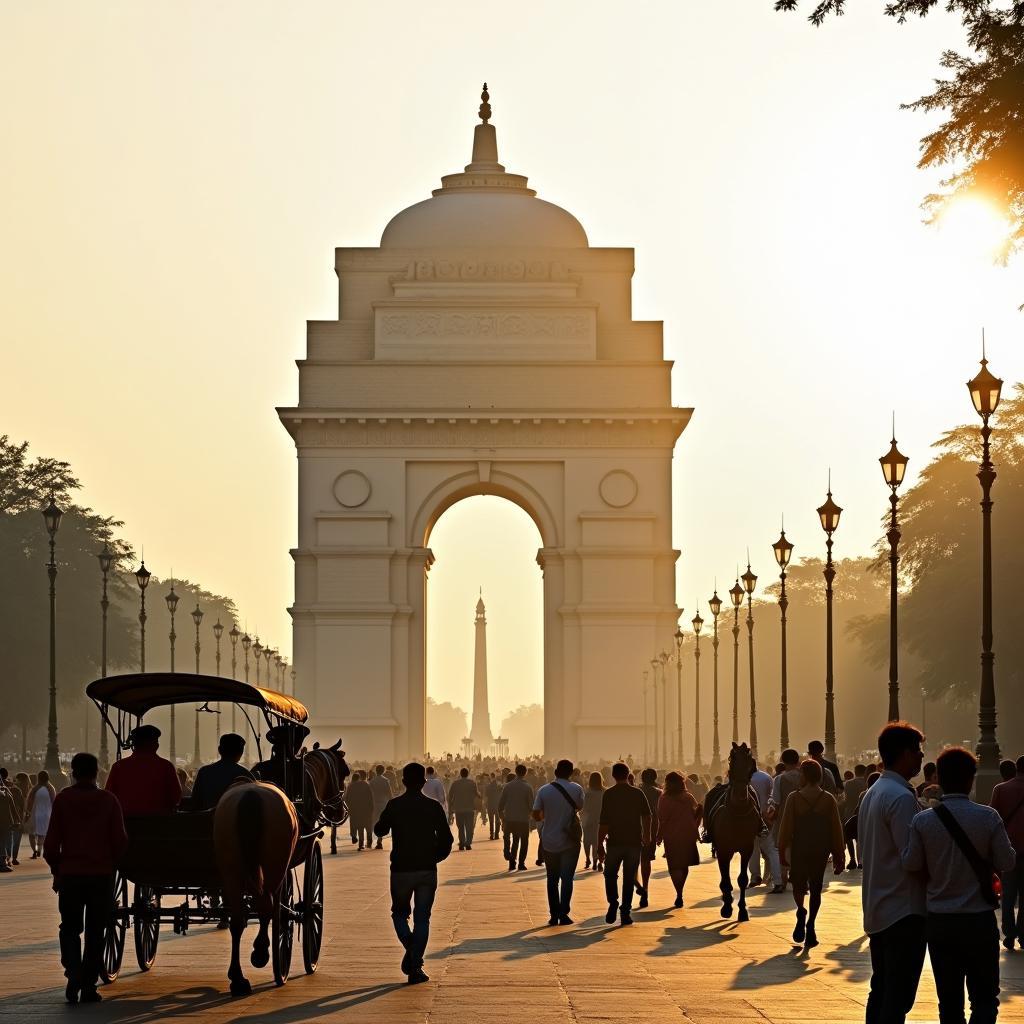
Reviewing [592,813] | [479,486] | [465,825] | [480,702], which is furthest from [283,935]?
[480,702]

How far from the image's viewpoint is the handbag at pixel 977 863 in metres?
10.7

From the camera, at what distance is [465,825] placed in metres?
40.8

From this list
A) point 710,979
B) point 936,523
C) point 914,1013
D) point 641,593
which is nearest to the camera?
point 914,1013

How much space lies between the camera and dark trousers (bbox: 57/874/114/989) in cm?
1485

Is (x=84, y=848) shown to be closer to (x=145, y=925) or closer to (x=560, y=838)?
(x=145, y=925)

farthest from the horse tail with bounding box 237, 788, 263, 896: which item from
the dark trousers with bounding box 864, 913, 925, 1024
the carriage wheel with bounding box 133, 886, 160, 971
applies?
the dark trousers with bounding box 864, 913, 925, 1024

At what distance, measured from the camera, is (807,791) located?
19125 millimetres

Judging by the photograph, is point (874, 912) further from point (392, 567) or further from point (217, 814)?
point (392, 567)

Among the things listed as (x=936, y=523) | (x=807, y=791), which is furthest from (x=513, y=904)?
(x=936, y=523)

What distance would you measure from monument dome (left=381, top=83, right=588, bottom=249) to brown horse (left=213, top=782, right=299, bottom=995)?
230ft

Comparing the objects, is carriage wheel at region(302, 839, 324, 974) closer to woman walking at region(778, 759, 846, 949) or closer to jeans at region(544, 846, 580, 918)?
woman walking at region(778, 759, 846, 949)

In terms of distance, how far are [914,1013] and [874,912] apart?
3508 mm

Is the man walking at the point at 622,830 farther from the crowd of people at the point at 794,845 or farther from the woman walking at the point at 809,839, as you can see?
the woman walking at the point at 809,839

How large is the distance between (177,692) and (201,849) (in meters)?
2.00
